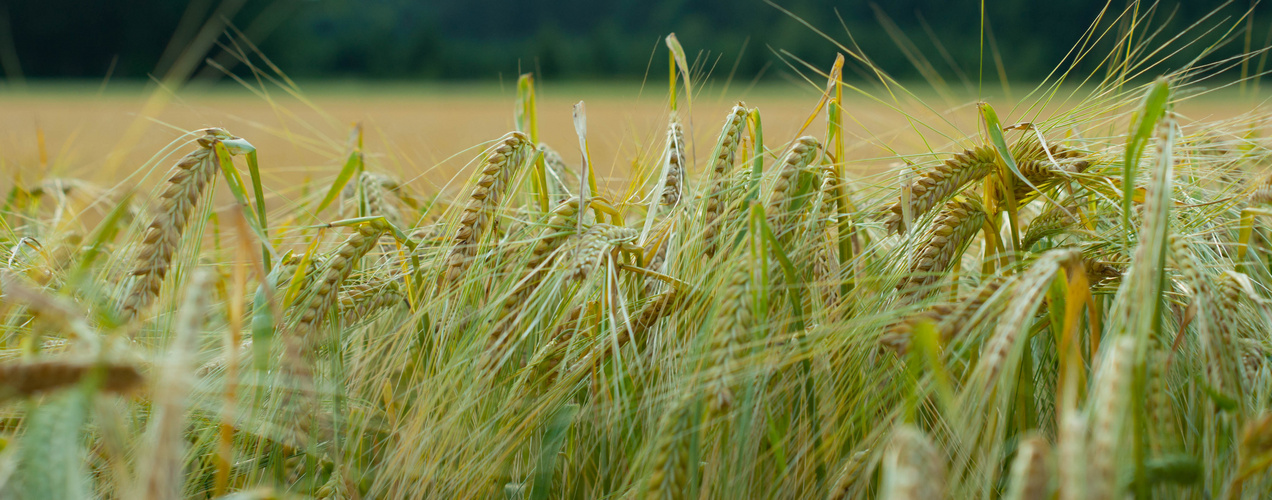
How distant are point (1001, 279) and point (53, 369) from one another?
1.21 feet

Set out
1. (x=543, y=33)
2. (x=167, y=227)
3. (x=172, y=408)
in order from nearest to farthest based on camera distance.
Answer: (x=172, y=408) < (x=167, y=227) < (x=543, y=33)

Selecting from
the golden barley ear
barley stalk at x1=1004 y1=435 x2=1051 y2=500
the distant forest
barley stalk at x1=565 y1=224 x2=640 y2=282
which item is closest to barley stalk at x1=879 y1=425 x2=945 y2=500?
barley stalk at x1=1004 y1=435 x2=1051 y2=500

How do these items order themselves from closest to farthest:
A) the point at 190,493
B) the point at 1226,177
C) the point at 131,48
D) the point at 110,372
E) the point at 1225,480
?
the point at 110,372
the point at 1225,480
the point at 190,493
the point at 1226,177
the point at 131,48

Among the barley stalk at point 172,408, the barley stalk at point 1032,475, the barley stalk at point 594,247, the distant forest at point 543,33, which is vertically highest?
A: the distant forest at point 543,33

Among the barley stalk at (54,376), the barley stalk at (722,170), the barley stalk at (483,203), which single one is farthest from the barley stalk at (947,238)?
the barley stalk at (54,376)

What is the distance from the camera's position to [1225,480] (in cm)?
34

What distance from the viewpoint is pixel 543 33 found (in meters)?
15.0

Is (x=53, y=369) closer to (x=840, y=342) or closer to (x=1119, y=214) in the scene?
(x=840, y=342)

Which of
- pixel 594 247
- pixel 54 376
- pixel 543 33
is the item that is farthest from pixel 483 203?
pixel 543 33

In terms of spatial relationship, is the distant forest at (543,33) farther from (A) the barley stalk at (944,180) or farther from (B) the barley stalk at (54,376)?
(B) the barley stalk at (54,376)

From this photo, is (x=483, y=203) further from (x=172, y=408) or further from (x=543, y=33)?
(x=543, y=33)

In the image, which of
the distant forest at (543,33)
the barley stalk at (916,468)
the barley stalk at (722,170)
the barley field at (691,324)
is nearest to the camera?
the barley stalk at (916,468)

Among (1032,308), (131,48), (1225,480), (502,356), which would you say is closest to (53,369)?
(502,356)

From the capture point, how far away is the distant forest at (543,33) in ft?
36.0
